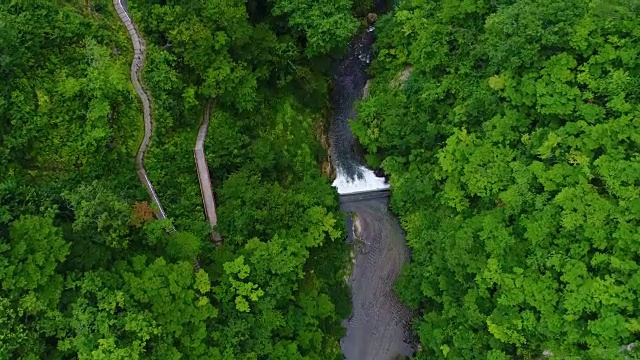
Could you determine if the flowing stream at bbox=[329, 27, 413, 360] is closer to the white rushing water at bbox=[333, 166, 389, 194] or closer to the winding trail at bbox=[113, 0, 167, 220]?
the white rushing water at bbox=[333, 166, 389, 194]

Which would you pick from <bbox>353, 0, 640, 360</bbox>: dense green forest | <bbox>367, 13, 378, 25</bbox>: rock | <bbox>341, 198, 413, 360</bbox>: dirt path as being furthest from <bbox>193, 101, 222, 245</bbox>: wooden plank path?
<bbox>367, 13, 378, 25</bbox>: rock

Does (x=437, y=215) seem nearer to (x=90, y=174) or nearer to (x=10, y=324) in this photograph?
(x=90, y=174)

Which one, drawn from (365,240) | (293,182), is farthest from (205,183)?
(365,240)

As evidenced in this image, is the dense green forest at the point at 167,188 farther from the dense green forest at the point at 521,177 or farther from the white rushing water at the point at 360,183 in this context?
the dense green forest at the point at 521,177

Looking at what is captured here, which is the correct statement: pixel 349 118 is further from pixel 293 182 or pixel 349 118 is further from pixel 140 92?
pixel 140 92

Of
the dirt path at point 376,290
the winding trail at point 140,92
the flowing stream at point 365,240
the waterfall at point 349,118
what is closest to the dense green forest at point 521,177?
the dirt path at point 376,290

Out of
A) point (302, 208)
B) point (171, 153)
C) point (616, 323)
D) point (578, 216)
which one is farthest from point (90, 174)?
point (616, 323)
